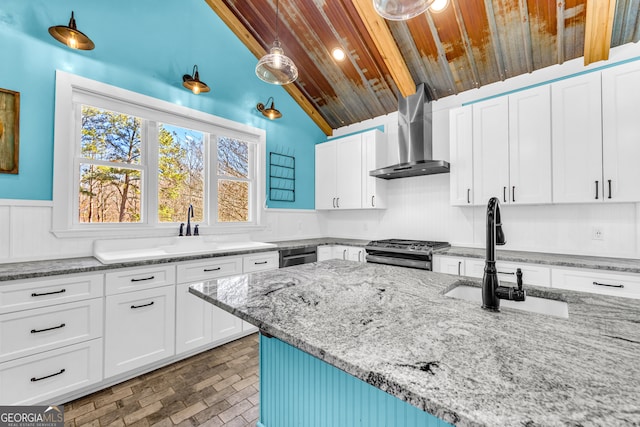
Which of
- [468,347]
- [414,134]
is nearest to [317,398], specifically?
[468,347]

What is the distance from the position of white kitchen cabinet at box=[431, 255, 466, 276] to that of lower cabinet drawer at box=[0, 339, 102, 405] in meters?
2.92

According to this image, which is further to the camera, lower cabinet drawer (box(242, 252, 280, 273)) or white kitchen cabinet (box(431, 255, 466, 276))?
lower cabinet drawer (box(242, 252, 280, 273))

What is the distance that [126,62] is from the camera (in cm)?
258

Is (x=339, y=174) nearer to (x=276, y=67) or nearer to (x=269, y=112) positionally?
(x=269, y=112)

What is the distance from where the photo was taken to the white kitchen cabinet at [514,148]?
2527 mm

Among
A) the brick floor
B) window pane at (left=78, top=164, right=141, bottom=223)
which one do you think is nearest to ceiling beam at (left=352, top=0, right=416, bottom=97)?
window pane at (left=78, top=164, right=141, bottom=223)

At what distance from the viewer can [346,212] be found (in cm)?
446

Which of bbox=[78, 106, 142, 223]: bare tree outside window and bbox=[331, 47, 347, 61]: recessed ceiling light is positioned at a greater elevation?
bbox=[331, 47, 347, 61]: recessed ceiling light

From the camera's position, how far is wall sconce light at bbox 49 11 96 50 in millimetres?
1983

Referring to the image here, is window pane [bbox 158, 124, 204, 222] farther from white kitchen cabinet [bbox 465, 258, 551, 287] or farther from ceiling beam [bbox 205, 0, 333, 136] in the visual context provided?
white kitchen cabinet [bbox 465, 258, 551, 287]

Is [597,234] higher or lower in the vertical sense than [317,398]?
higher

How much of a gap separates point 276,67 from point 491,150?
2.24m

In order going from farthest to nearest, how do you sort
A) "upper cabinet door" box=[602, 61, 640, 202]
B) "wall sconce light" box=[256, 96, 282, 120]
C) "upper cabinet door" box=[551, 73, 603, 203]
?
"wall sconce light" box=[256, 96, 282, 120]
"upper cabinet door" box=[551, 73, 603, 203]
"upper cabinet door" box=[602, 61, 640, 202]

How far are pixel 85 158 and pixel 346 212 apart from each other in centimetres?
325
